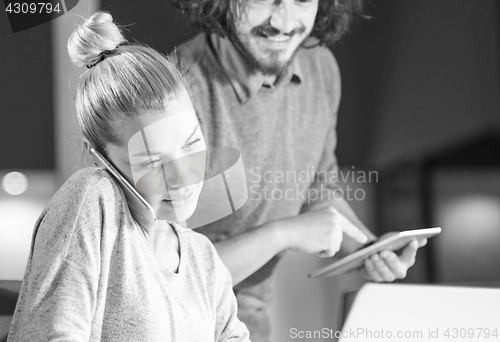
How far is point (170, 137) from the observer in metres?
0.95

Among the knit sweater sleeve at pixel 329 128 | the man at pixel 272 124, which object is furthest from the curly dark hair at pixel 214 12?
the knit sweater sleeve at pixel 329 128

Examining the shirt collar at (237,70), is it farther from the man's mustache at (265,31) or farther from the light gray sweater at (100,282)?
the light gray sweater at (100,282)

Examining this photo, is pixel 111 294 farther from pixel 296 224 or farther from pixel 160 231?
pixel 296 224

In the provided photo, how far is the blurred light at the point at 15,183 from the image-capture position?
1.41 metres

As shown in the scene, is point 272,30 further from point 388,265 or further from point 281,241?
point 388,265

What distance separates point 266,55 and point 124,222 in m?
0.70

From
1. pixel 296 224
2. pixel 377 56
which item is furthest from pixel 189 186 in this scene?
pixel 377 56

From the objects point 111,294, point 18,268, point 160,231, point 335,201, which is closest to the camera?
point 111,294

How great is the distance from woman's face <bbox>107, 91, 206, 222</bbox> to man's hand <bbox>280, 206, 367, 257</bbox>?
1.73ft

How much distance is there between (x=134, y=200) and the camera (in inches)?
38.1

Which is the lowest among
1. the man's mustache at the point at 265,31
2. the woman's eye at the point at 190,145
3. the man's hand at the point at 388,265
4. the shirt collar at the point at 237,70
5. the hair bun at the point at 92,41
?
the man's hand at the point at 388,265

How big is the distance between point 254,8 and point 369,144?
468mm

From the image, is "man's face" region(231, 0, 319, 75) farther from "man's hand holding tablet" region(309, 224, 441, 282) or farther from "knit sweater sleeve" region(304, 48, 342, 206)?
"man's hand holding tablet" region(309, 224, 441, 282)

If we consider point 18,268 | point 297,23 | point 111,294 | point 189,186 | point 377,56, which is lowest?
point 18,268
